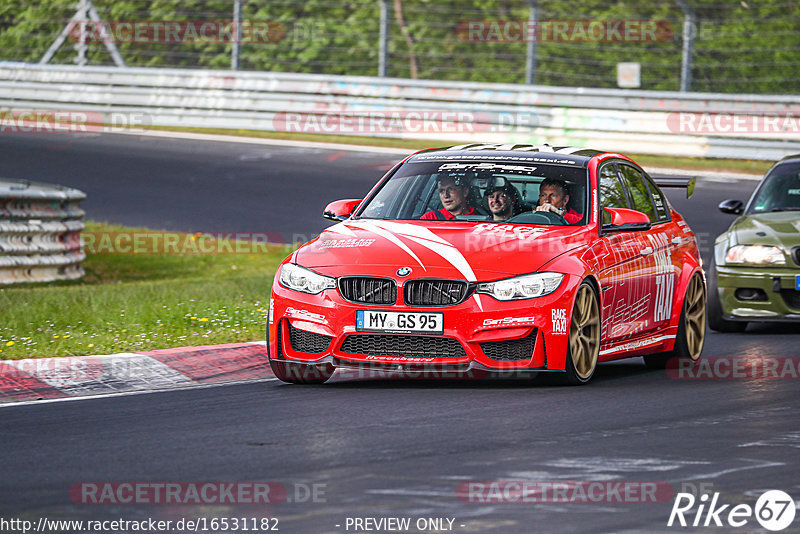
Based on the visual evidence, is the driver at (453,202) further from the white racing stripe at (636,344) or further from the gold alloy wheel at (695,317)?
the gold alloy wheel at (695,317)

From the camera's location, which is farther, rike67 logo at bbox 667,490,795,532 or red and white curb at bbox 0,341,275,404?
red and white curb at bbox 0,341,275,404

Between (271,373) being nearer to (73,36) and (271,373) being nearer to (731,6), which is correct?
(731,6)

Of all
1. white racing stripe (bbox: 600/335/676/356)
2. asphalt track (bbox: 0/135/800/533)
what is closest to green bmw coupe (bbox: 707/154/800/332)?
asphalt track (bbox: 0/135/800/533)

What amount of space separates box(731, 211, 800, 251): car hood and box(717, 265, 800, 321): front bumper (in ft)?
0.77

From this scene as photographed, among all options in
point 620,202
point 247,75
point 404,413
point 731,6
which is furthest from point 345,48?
point 404,413

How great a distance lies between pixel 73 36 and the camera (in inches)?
1237

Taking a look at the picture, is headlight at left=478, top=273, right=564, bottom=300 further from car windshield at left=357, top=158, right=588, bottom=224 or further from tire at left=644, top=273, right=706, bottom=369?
tire at left=644, top=273, right=706, bottom=369

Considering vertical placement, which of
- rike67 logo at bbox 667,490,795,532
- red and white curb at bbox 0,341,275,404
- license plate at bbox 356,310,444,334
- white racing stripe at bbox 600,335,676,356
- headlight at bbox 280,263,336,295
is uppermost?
headlight at bbox 280,263,336,295

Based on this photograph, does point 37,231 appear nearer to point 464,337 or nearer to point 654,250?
point 654,250

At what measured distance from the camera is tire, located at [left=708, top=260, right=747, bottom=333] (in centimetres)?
1325

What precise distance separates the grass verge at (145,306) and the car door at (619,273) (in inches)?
111

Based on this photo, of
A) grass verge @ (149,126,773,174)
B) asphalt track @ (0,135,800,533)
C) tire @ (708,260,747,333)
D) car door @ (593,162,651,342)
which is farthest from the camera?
grass verge @ (149,126,773,174)

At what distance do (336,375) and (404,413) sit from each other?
78.3 inches

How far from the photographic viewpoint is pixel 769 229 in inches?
519
